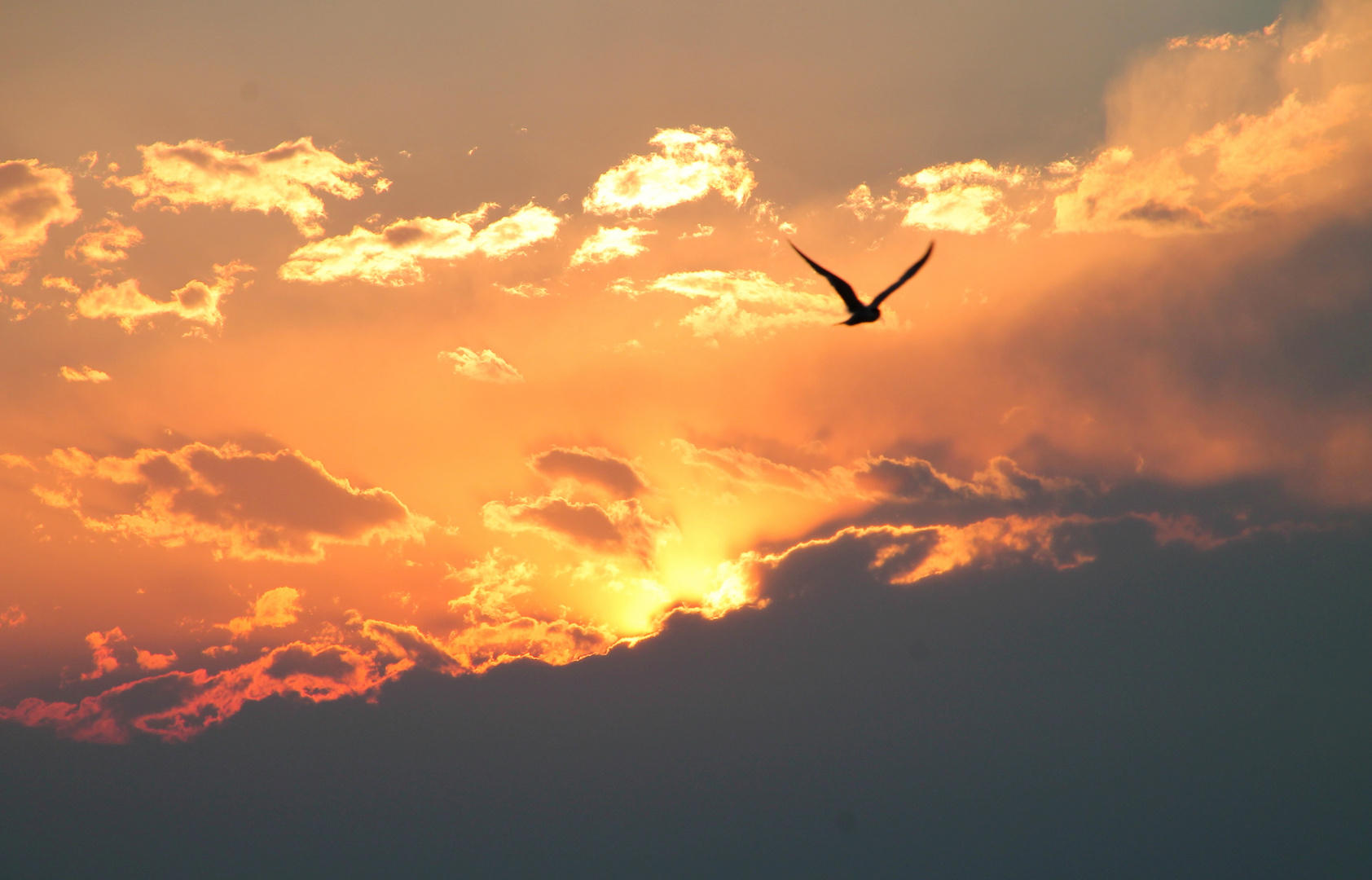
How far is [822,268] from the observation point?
36594 millimetres

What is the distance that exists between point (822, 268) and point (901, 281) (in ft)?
11.5

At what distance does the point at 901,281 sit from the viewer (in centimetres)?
3772
